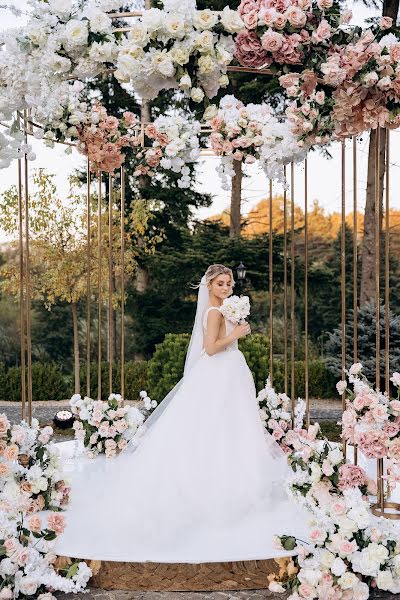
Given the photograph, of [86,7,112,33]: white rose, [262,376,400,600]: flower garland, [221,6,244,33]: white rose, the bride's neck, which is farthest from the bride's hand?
[86,7,112,33]: white rose

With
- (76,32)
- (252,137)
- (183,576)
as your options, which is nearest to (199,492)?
(183,576)

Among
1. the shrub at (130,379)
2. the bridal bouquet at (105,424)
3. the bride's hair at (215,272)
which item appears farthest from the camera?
the shrub at (130,379)

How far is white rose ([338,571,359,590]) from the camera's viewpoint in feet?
10.7

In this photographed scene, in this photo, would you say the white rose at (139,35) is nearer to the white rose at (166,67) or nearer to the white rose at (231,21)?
the white rose at (166,67)

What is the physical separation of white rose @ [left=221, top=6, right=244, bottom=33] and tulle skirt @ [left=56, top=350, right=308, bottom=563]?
2.09m

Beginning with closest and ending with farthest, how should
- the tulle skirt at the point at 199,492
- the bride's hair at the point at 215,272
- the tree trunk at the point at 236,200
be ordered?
the tulle skirt at the point at 199,492, the bride's hair at the point at 215,272, the tree trunk at the point at 236,200

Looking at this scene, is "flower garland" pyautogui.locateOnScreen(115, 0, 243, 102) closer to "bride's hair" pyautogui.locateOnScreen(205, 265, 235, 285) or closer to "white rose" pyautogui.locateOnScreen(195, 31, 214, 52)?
"white rose" pyautogui.locateOnScreen(195, 31, 214, 52)

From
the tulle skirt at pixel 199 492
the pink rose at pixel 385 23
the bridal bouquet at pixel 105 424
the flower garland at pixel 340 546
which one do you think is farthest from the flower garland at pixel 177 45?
the bridal bouquet at pixel 105 424

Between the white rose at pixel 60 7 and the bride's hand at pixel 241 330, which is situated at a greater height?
the white rose at pixel 60 7

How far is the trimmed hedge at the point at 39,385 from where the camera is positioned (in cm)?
1206

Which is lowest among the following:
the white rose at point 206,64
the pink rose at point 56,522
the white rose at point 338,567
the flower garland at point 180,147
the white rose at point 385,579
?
the white rose at point 385,579

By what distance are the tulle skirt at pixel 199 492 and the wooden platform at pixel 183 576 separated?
0.05 metres

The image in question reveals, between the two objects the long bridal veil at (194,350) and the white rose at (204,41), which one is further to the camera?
the long bridal veil at (194,350)

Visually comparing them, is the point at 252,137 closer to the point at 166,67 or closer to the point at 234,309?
the point at 234,309
